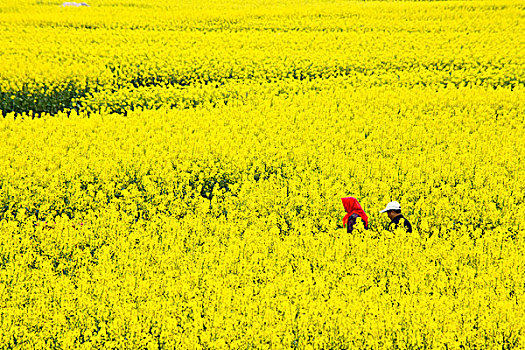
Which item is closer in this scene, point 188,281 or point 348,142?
point 188,281

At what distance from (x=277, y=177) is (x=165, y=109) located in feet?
18.7

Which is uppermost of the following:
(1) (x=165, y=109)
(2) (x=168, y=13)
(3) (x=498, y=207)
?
(2) (x=168, y=13)

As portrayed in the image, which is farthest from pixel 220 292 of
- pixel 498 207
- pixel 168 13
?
Result: pixel 168 13

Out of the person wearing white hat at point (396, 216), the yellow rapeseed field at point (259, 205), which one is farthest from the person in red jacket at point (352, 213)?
the person wearing white hat at point (396, 216)

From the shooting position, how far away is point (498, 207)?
24.7 ft

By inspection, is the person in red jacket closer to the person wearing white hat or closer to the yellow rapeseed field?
the yellow rapeseed field

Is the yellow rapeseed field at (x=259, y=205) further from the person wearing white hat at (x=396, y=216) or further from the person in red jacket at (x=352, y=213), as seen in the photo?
the person wearing white hat at (x=396, y=216)

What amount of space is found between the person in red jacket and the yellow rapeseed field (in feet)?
0.42

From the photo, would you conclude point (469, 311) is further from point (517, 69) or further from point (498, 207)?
point (517, 69)

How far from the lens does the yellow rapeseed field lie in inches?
179

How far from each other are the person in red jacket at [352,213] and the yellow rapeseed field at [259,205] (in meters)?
0.13

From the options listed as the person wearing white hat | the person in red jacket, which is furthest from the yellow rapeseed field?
the person wearing white hat

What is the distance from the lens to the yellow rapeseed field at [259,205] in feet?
14.9

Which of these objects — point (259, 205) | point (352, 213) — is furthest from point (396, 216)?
point (259, 205)
